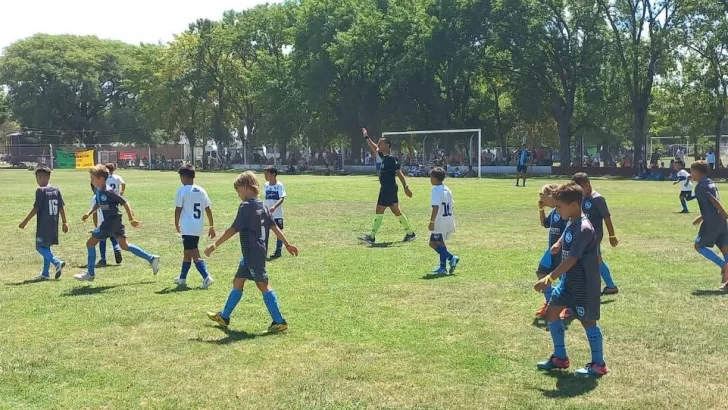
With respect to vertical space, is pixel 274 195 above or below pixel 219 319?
above

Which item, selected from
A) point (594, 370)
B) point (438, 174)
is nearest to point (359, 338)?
point (594, 370)

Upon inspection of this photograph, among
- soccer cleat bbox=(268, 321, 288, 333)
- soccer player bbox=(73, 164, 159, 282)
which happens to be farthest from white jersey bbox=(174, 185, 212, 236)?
soccer cleat bbox=(268, 321, 288, 333)

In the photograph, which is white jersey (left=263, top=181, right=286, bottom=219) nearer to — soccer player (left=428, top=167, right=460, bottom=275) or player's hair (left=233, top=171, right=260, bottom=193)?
soccer player (left=428, top=167, right=460, bottom=275)

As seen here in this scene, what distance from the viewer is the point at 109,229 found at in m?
10.9

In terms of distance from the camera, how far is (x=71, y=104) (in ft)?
294

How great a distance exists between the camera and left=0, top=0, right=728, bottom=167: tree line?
5200 cm

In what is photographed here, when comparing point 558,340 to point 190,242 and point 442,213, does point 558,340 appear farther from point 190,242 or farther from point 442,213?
point 190,242

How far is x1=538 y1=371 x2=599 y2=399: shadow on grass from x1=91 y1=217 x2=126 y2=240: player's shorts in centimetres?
719

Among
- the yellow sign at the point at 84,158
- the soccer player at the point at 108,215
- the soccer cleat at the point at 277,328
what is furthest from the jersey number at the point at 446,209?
the yellow sign at the point at 84,158

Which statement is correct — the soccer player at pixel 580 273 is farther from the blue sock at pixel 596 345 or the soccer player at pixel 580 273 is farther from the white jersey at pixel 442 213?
the white jersey at pixel 442 213

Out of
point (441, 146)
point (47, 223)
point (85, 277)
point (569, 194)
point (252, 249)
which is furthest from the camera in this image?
point (441, 146)

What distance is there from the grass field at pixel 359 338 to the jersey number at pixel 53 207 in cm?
102

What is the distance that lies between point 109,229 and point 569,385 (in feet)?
24.6

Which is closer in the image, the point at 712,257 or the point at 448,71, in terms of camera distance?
the point at 712,257
